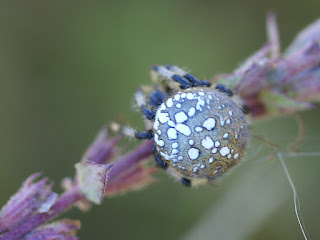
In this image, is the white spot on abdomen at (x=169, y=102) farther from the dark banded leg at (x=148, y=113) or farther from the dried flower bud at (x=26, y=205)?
the dried flower bud at (x=26, y=205)

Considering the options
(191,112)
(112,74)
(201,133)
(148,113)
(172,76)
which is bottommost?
(201,133)

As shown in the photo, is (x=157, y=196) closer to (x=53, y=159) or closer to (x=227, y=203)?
(x=227, y=203)

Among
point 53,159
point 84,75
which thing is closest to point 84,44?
point 84,75

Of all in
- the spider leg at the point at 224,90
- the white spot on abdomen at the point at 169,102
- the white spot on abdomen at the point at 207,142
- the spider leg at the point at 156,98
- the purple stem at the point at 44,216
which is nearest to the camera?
the purple stem at the point at 44,216

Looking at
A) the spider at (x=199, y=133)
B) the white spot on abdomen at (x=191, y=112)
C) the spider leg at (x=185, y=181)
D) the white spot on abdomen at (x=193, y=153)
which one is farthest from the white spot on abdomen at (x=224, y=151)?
the spider leg at (x=185, y=181)

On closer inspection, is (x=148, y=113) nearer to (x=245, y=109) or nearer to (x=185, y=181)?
(x=185, y=181)

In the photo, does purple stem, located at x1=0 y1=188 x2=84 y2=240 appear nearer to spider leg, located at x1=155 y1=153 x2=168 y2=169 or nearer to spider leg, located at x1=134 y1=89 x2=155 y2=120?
spider leg, located at x1=155 y1=153 x2=168 y2=169

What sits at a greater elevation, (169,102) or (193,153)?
(169,102)

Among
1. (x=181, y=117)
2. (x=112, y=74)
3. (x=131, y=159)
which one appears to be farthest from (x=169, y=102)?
(x=112, y=74)
